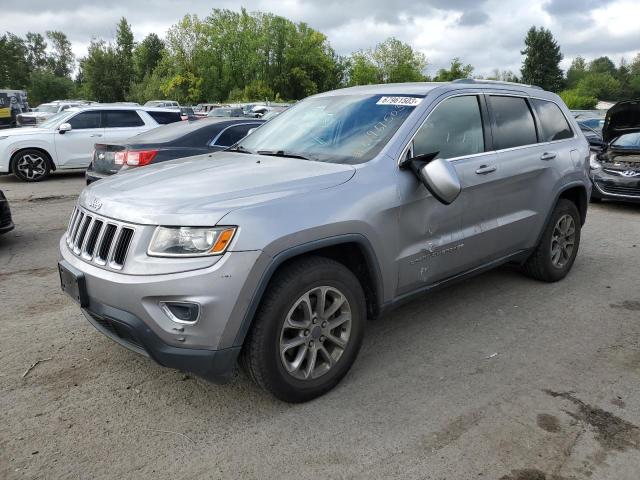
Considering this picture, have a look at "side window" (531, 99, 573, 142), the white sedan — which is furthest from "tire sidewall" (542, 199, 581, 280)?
the white sedan

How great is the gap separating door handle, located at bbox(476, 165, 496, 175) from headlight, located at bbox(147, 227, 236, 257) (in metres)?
2.10

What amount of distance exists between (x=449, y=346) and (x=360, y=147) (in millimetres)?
1530

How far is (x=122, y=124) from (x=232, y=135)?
5452 millimetres

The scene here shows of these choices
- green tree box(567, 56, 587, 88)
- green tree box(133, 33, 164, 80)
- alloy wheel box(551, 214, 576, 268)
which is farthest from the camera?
green tree box(567, 56, 587, 88)

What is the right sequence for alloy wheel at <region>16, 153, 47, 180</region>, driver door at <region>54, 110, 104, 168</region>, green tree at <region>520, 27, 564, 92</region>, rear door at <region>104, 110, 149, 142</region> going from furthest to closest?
green tree at <region>520, 27, 564, 92</region> < rear door at <region>104, 110, 149, 142</region> < driver door at <region>54, 110, 104, 168</region> < alloy wheel at <region>16, 153, 47, 180</region>

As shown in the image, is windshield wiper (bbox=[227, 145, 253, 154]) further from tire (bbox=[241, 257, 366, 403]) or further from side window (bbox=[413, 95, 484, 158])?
tire (bbox=[241, 257, 366, 403])

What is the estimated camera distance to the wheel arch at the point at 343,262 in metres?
2.79

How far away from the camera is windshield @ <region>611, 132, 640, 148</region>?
9.85 meters

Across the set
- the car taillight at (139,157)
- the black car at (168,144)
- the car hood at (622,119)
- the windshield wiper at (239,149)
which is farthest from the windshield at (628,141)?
→ the windshield wiper at (239,149)

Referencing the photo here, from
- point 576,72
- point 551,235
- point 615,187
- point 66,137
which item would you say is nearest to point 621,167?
point 615,187

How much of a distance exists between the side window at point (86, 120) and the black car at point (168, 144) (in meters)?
4.75

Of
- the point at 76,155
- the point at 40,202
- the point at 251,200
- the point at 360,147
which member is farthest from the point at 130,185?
the point at 76,155

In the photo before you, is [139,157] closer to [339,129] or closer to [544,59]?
[339,129]

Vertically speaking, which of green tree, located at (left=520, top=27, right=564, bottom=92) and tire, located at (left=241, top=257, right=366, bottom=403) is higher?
green tree, located at (left=520, top=27, right=564, bottom=92)
